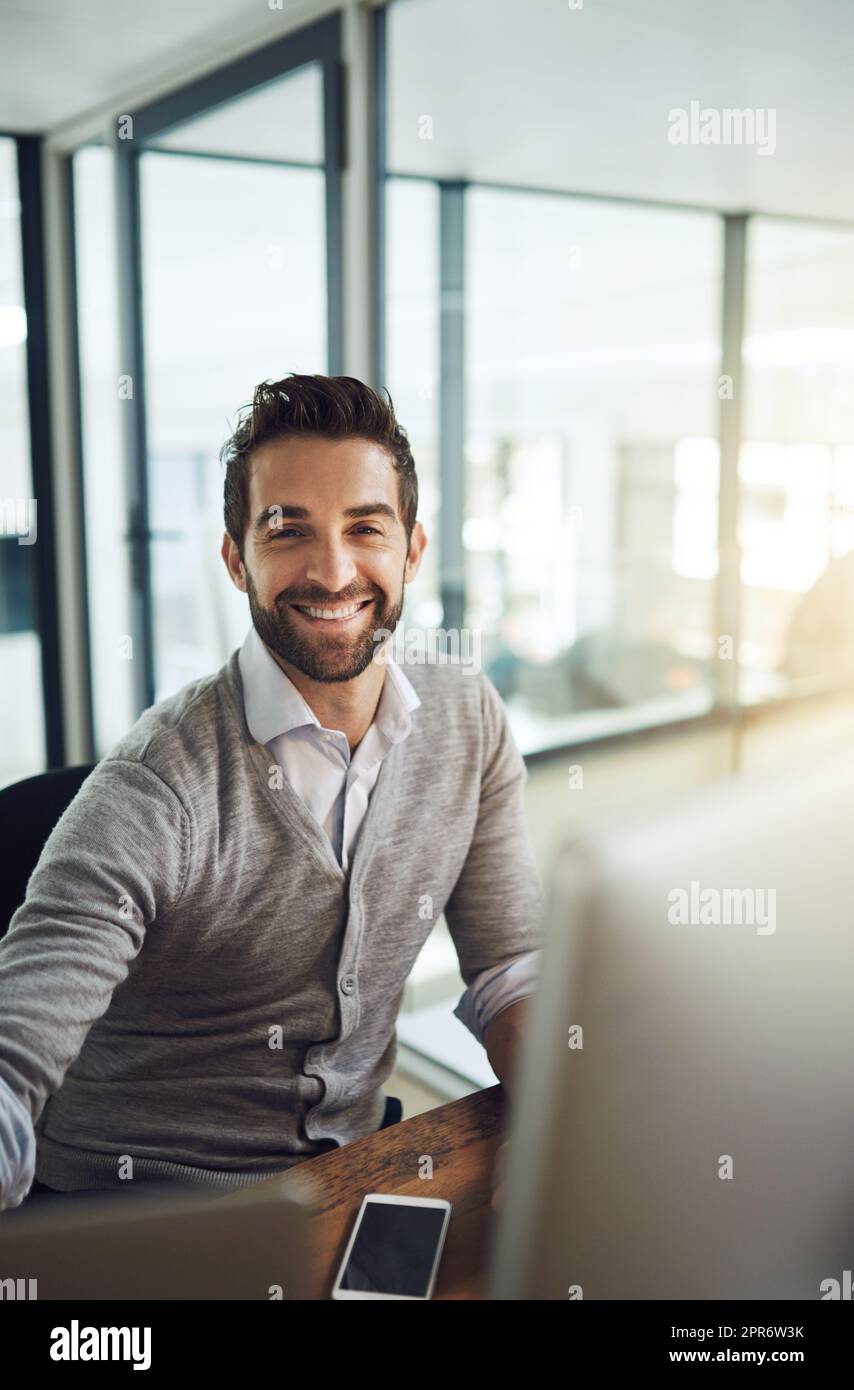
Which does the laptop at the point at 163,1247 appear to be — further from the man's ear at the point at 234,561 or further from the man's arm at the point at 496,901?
the man's ear at the point at 234,561

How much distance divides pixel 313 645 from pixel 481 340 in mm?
2009

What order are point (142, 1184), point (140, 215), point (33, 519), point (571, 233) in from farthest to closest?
point (33, 519) → point (140, 215) → point (571, 233) → point (142, 1184)

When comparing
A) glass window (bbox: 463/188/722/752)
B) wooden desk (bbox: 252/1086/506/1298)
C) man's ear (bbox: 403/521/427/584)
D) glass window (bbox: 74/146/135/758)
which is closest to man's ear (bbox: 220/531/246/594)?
man's ear (bbox: 403/521/427/584)

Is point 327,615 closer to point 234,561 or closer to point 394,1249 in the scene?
point 234,561

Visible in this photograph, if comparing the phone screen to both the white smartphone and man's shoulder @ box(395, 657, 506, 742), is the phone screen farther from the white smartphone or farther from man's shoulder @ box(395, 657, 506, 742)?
man's shoulder @ box(395, 657, 506, 742)

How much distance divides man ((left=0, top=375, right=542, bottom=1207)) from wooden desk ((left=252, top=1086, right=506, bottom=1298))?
18 cm

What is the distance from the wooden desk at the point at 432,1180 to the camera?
0.87 m

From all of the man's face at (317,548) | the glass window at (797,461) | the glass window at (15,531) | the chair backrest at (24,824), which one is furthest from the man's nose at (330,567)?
the glass window at (15,531)

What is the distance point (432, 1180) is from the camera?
3.23 ft

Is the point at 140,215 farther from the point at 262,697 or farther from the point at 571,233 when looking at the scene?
the point at 262,697

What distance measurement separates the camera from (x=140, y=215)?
3.46 metres

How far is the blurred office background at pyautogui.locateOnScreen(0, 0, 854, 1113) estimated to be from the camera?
7.77 feet
